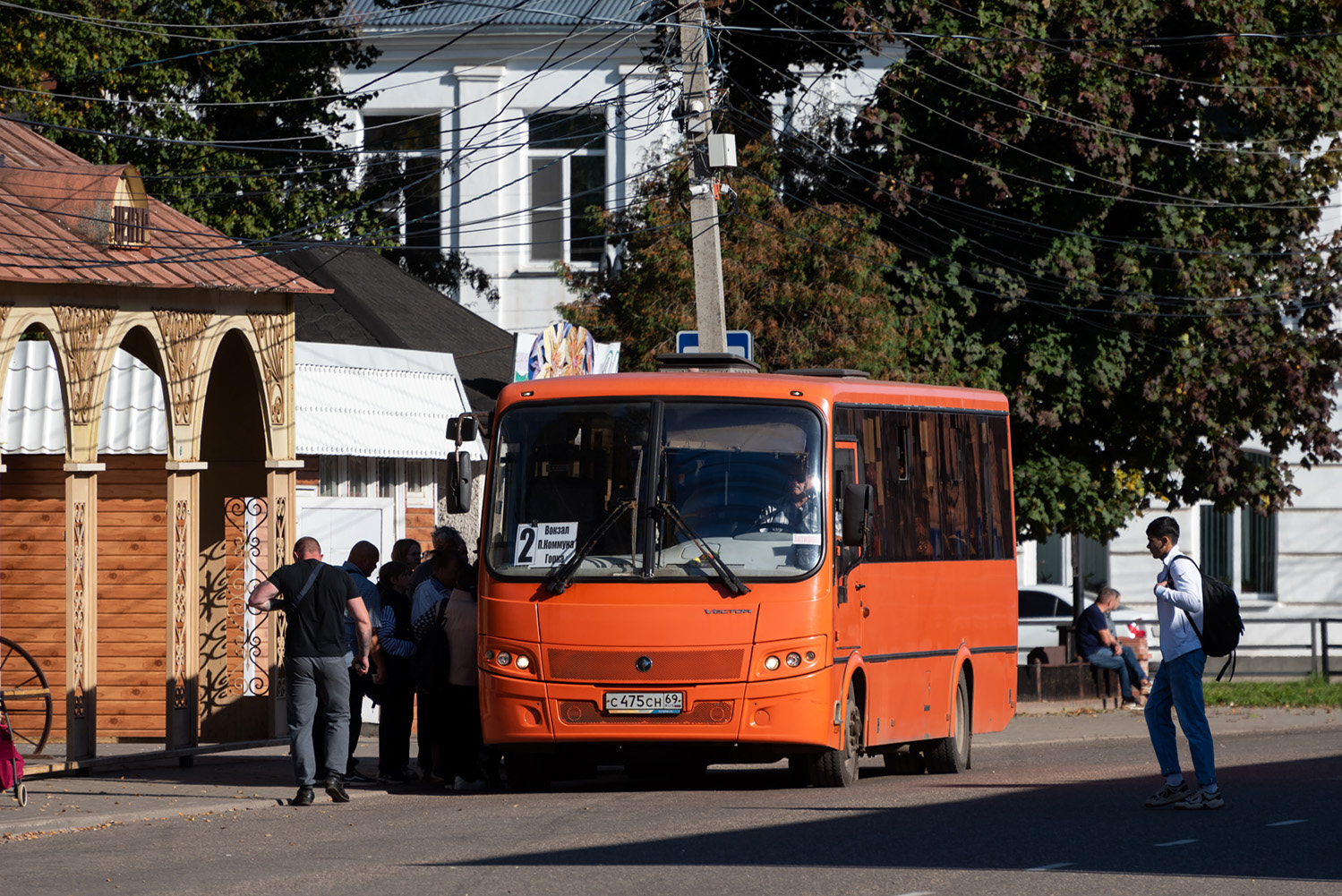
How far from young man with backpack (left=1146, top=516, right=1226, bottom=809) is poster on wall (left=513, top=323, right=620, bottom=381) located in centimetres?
950

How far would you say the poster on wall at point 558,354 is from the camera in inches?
880

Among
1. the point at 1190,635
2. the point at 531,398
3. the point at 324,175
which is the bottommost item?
the point at 1190,635

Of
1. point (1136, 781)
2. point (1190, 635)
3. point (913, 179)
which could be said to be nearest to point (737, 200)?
point (913, 179)

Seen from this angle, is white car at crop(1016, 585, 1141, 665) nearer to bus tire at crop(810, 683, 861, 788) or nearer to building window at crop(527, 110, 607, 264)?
building window at crop(527, 110, 607, 264)

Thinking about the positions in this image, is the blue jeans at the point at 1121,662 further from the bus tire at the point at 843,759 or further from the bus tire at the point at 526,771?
the bus tire at the point at 526,771

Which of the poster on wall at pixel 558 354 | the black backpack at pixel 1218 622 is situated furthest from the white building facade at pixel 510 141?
the black backpack at pixel 1218 622

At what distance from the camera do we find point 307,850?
37.8 feet

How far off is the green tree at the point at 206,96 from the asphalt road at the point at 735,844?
12207mm

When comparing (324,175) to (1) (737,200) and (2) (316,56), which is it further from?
(1) (737,200)

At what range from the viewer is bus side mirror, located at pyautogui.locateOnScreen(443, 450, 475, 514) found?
49.0 ft

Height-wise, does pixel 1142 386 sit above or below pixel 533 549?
above

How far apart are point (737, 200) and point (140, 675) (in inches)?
418

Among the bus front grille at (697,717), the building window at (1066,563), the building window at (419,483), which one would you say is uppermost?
the building window at (419,483)

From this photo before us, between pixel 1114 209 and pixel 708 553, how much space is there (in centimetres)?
1477
